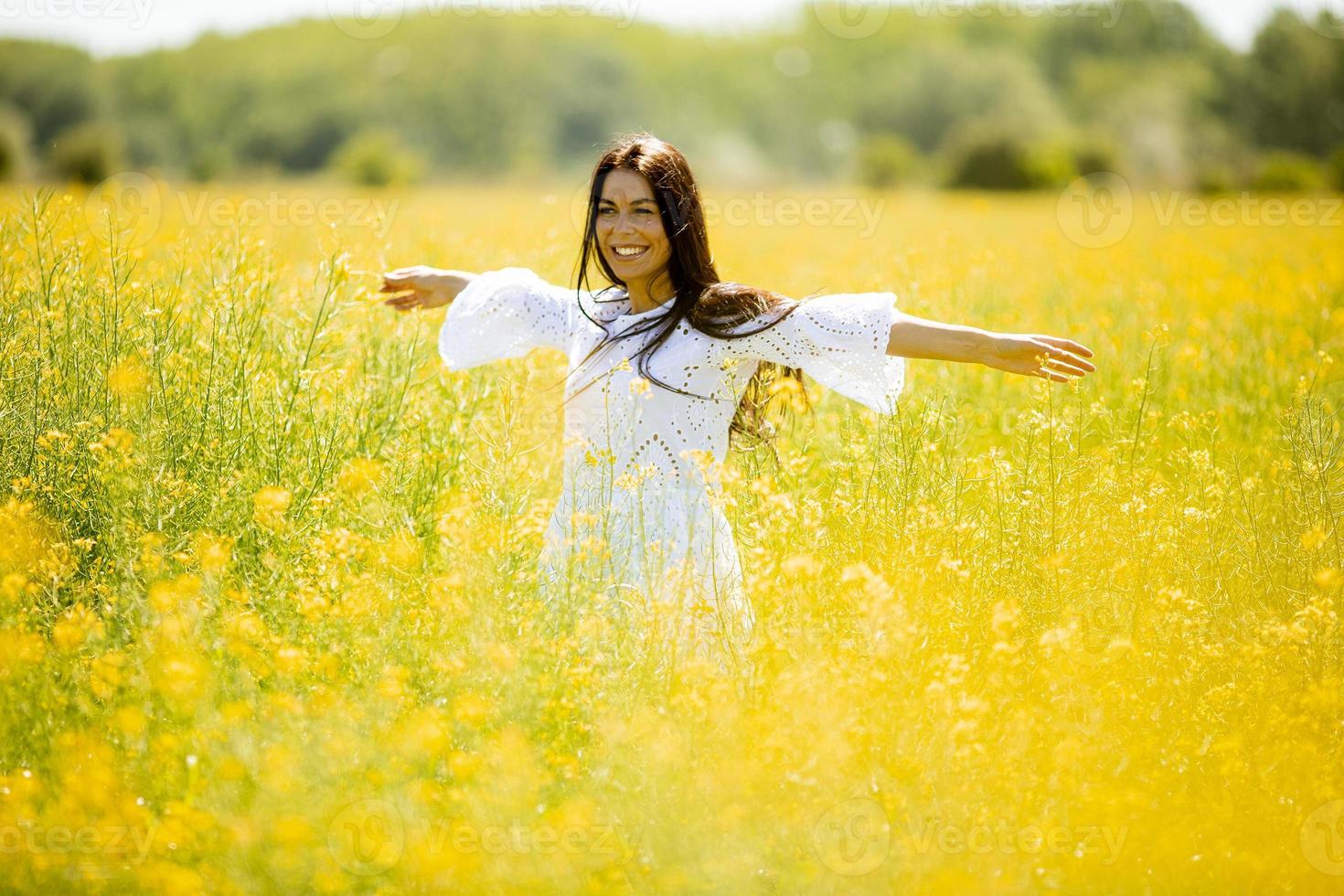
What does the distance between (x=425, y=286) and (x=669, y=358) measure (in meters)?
0.99

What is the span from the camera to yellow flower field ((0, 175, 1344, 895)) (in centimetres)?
Answer: 208

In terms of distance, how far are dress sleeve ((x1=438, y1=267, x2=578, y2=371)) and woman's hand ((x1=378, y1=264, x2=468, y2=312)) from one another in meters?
0.14

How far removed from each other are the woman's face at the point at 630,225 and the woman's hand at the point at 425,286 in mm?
641

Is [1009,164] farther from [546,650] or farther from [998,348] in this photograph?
[546,650]

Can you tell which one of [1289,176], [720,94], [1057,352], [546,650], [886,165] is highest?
[720,94]

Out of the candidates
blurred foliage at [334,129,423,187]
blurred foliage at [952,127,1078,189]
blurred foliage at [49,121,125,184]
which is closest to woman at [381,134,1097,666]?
blurred foliage at [49,121,125,184]

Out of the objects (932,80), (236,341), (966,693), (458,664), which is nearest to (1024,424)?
(966,693)

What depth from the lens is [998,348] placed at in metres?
2.74

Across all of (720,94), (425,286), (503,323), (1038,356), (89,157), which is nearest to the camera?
(1038,356)

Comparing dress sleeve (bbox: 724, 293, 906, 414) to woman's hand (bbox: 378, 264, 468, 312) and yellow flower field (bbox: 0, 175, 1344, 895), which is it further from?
woman's hand (bbox: 378, 264, 468, 312)

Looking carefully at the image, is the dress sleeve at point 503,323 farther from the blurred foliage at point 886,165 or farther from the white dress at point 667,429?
the blurred foliage at point 886,165

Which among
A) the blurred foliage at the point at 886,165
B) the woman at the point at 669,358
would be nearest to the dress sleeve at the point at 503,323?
the woman at the point at 669,358

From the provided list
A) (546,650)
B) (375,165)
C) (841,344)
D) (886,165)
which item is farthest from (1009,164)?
(546,650)

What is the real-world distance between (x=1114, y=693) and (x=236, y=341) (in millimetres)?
2813
